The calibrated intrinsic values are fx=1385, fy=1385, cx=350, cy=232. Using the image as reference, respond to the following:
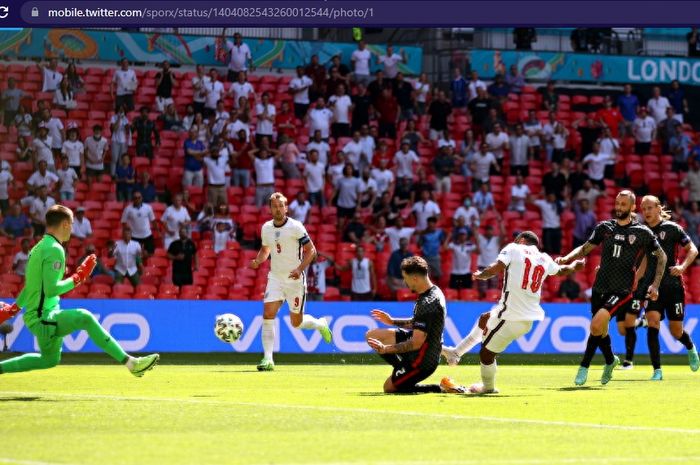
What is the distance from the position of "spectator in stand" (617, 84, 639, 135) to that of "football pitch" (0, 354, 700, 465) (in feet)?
60.9

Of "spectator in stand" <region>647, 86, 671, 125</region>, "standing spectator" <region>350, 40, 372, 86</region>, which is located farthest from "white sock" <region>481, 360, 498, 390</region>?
"spectator in stand" <region>647, 86, 671, 125</region>

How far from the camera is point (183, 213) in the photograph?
2817 cm

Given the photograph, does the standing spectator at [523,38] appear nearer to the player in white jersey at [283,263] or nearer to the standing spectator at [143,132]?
the standing spectator at [143,132]

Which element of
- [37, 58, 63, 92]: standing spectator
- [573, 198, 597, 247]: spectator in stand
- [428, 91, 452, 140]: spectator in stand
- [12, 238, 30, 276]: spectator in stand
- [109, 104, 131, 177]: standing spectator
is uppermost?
[37, 58, 63, 92]: standing spectator

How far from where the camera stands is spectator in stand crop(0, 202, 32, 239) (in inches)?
1077

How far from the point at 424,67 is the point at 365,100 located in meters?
4.08

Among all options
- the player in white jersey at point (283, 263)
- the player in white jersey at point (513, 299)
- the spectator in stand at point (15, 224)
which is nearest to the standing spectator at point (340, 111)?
the spectator in stand at point (15, 224)

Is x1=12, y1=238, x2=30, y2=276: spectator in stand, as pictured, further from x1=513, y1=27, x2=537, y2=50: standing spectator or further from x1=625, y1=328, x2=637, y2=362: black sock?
x1=513, y1=27, x2=537, y2=50: standing spectator

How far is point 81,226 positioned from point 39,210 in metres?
0.88

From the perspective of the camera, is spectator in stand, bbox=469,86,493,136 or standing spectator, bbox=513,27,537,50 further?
standing spectator, bbox=513,27,537,50

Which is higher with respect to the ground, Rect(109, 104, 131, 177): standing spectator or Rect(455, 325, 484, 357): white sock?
Rect(109, 104, 131, 177): standing spectator

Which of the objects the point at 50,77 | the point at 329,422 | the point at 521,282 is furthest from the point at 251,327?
the point at 329,422

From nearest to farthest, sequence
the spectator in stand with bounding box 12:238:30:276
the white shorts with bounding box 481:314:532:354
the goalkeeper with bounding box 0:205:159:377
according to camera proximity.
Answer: the goalkeeper with bounding box 0:205:159:377
the white shorts with bounding box 481:314:532:354
the spectator in stand with bounding box 12:238:30:276

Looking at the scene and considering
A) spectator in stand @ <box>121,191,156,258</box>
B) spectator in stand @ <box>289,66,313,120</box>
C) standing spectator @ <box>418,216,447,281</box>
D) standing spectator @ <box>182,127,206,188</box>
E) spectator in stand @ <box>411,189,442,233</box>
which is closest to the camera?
spectator in stand @ <box>121,191,156,258</box>
